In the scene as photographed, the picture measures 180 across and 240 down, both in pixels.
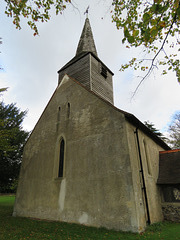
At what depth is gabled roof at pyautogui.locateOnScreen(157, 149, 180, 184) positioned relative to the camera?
9.73 meters

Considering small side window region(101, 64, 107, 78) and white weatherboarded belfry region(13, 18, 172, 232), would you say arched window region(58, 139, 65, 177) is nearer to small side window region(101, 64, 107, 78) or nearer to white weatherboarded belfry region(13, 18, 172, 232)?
white weatherboarded belfry region(13, 18, 172, 232)

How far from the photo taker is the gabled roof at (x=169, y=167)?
973cm

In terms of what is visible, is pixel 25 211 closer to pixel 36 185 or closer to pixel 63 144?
pixel 36 185

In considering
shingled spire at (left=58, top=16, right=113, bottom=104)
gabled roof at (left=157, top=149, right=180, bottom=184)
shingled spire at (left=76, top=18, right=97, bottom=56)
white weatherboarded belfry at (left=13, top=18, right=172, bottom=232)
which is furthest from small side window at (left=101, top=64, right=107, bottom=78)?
gabled roof at (left=157, top=149, right=180, bottom=184)

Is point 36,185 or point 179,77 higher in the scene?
point 179,77

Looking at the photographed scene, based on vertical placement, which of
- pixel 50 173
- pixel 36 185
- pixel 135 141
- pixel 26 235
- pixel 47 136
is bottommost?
pixel 26 235

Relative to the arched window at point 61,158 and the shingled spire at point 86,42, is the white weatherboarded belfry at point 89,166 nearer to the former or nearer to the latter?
the arched window at point 61,158

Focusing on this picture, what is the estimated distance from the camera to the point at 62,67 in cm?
1733

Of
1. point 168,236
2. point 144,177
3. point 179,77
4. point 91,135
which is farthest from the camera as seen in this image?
point 91,135

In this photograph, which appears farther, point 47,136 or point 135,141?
point 47,136

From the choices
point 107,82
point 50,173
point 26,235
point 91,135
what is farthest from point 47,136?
point 107,82

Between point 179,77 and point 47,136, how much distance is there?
9930mm

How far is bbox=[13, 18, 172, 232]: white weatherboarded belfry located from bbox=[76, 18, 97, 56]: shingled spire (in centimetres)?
515

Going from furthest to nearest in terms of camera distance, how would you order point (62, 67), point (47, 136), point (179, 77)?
point (62, 67) < point (47, 136) < point (179, 77)
